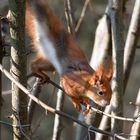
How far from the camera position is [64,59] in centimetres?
150

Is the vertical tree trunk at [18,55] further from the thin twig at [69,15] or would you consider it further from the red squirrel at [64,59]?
the thin twig at [69,15]

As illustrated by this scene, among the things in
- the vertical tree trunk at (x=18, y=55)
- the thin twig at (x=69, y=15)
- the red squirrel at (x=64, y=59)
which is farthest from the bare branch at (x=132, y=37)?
the vertical tree trunk at (x=18, y=55)

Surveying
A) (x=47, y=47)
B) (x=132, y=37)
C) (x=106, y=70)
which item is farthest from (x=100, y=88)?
(x=132, y=37)

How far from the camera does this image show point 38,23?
150cm

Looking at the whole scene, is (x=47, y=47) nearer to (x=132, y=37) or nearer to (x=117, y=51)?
(x=117, y=51)

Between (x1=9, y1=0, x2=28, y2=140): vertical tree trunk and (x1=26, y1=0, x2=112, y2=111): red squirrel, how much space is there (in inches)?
4.3

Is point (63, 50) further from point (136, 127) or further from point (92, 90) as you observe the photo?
point (136, 127)

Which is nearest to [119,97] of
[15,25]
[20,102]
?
[20,102]

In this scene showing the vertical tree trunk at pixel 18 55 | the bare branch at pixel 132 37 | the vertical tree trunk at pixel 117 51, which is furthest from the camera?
the bare branch at pixel 132 37

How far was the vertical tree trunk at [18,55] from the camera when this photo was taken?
1.33 metres

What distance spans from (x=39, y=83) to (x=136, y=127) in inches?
18.4

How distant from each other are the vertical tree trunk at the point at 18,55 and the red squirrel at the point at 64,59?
0.36 feet

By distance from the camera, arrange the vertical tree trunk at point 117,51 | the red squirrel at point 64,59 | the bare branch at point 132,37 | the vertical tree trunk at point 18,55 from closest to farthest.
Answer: the vertical tree trunk at point 18,55 → the red squirrel at point 64,59 → the vertical tree trunk at point 117,51 → the bare branch at point 132,37

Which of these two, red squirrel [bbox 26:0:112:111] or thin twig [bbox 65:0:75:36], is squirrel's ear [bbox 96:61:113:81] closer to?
red squirrel [bbox 26:0:112:111]
